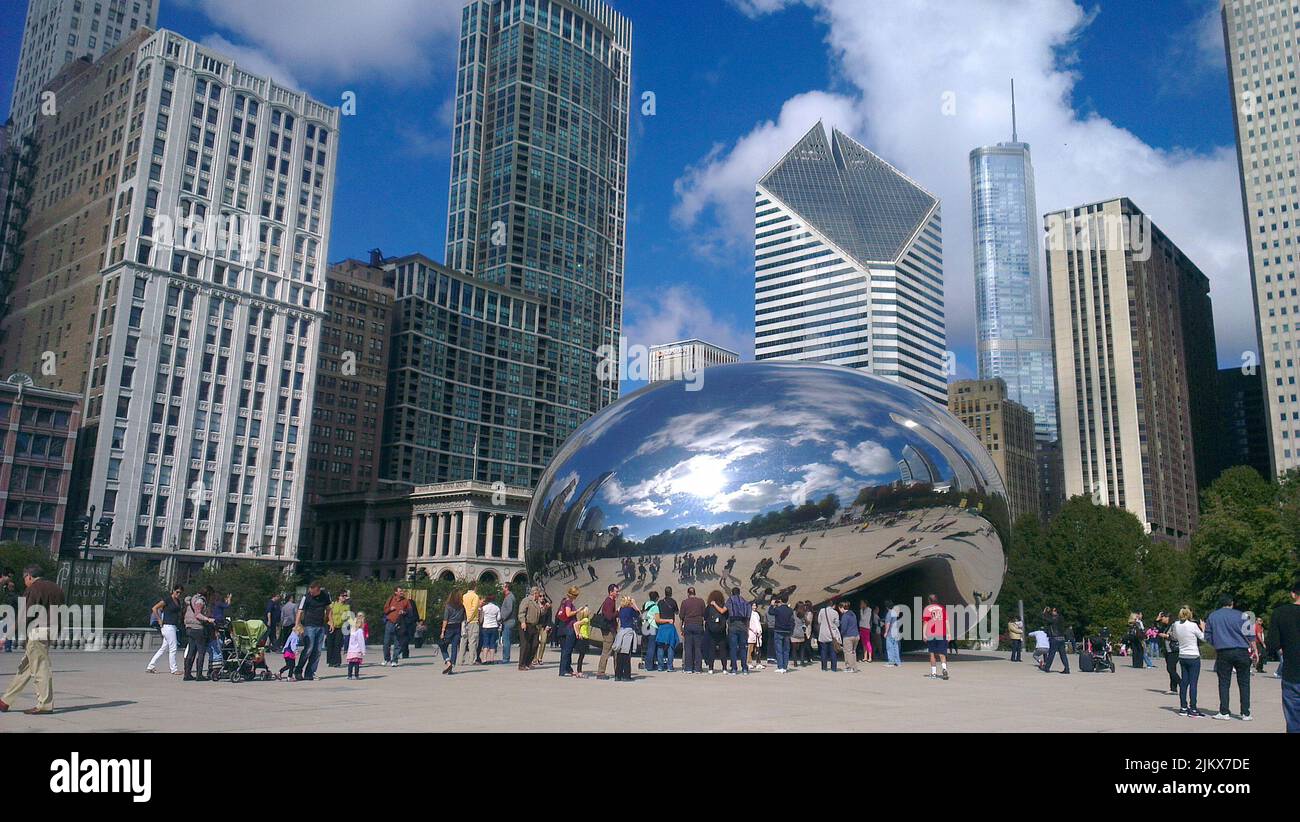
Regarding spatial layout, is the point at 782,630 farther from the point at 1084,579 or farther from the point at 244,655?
the point at 1084,579

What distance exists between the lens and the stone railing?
25.2m

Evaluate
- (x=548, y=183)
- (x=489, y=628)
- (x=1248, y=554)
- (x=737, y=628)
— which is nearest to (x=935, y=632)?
(x=737, y=628)

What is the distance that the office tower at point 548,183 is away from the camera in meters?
164

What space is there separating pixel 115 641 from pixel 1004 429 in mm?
173253

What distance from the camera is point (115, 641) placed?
2652 cm

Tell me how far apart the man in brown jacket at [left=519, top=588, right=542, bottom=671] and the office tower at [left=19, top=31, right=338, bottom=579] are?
74329 millimetres

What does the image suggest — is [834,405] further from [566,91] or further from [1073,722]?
[566,91]

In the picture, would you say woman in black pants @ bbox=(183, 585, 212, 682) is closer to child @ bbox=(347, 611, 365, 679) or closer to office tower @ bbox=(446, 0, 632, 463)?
child @ bbox=(347, 611, 365, 679)

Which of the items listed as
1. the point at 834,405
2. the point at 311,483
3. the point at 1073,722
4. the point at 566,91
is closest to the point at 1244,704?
the point at 1073,722

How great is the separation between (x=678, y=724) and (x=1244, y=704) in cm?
732

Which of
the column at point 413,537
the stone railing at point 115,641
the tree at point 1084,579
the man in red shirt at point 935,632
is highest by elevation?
the column at point 413,537

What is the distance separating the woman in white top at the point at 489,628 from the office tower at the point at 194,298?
7152 centimetres

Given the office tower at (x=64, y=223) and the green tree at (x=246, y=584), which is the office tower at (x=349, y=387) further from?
the green tree at (x=246, y=584)

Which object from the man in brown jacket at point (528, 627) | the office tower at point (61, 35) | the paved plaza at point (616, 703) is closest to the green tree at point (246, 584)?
the man in brown jacket at point (528, 627)
